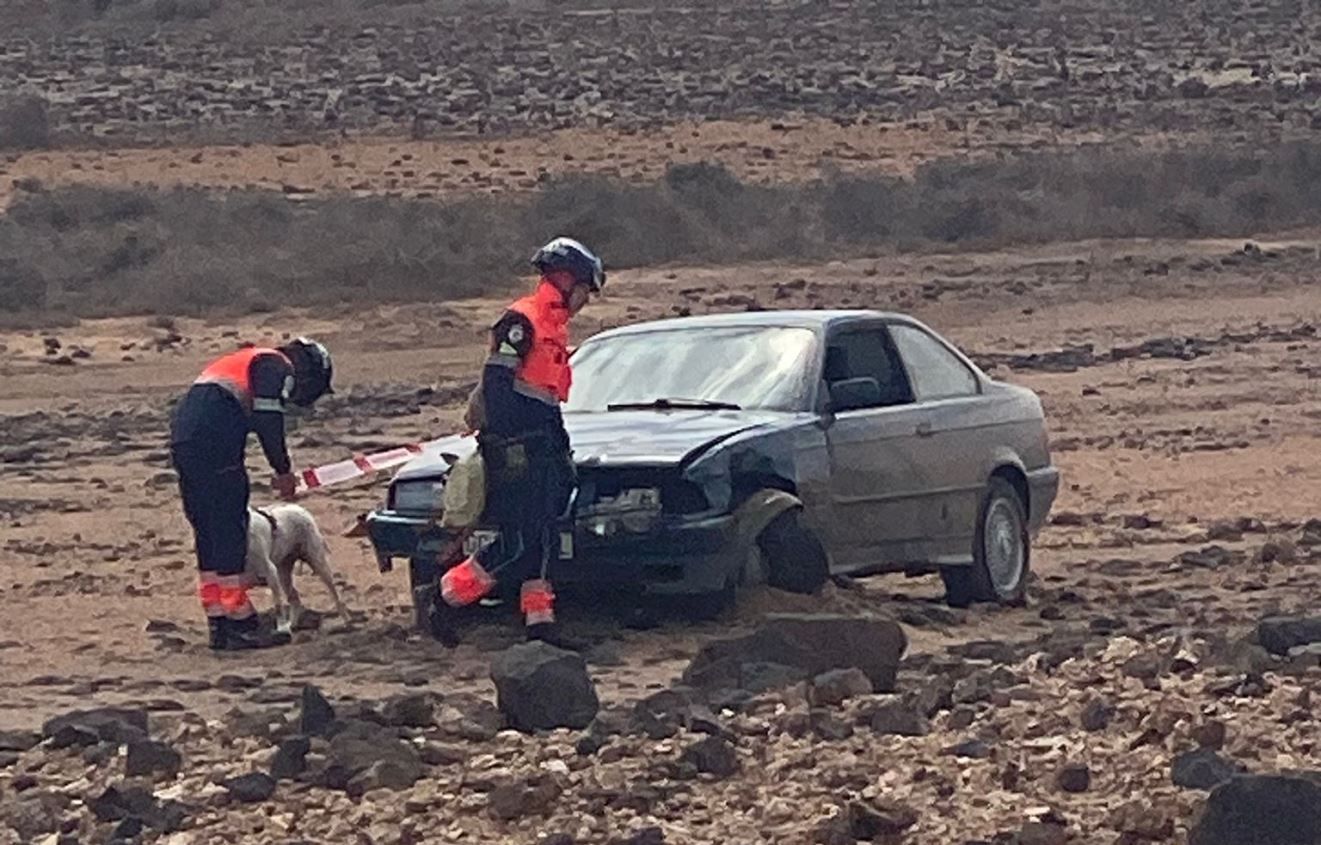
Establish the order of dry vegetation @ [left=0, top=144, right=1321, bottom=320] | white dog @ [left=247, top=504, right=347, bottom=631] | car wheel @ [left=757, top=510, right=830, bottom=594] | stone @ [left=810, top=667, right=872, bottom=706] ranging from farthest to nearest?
1. dry vegetation @ [left=0, top=144, right=1321, bottom=320]
2. white dog @ [left=247, top=504, right=347, bottom=631]
3. car wheel @ [left=757, top=510, right=830, bottom=594]
4. stone @ [left=810, top=667, right=872, bottom=706]

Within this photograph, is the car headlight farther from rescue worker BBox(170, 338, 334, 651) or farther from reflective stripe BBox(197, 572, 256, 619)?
reflective stripe BBox(197, 572, 256, 619)

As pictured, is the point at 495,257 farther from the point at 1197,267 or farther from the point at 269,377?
the point at 269,377

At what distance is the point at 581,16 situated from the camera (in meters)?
64.1

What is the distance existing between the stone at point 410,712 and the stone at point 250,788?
980 millimetres

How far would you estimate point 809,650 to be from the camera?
480 inches

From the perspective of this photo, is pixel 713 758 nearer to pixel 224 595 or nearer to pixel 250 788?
pixel 250 788

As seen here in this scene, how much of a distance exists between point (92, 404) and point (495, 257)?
979 cm

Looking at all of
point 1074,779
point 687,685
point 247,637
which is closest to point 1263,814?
point 1074,779

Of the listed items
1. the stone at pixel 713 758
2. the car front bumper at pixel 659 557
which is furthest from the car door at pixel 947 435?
the stone at pixel 713 758

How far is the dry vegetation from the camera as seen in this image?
33375mm

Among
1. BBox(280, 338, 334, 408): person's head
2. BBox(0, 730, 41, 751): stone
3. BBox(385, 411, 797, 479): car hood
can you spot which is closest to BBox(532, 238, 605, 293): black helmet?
BBox(385, 411, 797, 479): car hood

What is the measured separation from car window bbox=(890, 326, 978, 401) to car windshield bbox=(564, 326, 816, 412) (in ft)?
2.12

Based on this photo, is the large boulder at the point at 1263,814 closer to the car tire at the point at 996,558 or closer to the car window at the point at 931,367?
the car tire at the point at 996,558

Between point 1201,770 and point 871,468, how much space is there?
19.1 ft
